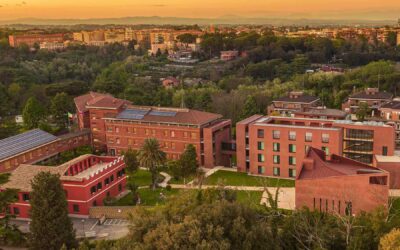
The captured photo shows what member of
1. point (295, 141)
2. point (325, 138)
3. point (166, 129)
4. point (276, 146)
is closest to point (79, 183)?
point (166, 129)

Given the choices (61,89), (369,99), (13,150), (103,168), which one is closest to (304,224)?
(103,168)

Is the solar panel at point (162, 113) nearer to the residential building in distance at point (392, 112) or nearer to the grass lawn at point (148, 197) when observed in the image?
the grass lawn at point (148, 197)

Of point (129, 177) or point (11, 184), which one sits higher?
point (11, 184)

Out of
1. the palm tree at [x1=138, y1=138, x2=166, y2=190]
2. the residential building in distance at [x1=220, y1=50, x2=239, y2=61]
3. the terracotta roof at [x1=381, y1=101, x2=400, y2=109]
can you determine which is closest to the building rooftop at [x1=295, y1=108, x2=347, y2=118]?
the terracotta roof at [x1=381, y1=101, x2=400, y2=109]

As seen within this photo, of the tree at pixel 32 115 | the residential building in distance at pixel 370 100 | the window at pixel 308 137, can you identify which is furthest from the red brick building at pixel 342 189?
the tree at pixel 32 115

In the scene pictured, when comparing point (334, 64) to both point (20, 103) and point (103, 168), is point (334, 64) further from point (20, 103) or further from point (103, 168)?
point (103, 168)

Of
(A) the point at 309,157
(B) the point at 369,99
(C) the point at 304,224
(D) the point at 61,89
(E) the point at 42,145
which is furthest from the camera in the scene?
(D) the point at 61,89
